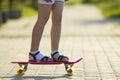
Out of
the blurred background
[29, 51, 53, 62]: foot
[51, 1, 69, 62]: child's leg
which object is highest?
[51, 1, 69, 62]: child's leg

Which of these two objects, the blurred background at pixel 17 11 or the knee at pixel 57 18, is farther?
the blurred background at pixel 17 11

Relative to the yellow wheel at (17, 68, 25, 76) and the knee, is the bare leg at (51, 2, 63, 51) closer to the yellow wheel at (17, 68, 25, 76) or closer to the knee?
the knee

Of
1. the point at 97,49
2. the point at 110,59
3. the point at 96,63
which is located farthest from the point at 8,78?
the point at 97,49

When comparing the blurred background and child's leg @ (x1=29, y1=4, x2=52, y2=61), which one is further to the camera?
the blurred background

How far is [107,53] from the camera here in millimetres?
10039

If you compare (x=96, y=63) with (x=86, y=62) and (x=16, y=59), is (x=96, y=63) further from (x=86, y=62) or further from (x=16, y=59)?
(x=16, y=59)

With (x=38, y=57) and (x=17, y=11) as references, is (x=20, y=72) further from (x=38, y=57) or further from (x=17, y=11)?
(x=17, y=11)

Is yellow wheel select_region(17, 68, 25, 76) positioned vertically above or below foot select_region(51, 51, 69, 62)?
below

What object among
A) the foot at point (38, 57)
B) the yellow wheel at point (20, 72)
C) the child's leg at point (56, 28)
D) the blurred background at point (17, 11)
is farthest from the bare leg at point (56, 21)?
the blurred background at point (17, 11)

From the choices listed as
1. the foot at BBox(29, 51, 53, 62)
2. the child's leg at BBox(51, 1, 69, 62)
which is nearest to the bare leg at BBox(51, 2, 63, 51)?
the child's leg at BBox(51, 1, 69, 62)

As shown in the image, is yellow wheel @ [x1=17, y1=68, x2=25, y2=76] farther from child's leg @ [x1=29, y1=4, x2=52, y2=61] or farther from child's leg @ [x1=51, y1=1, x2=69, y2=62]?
child's leg @ [x1=51, y1=1, x2=69, y2=62]

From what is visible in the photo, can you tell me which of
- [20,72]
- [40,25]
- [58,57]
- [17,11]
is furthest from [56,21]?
[17,11]

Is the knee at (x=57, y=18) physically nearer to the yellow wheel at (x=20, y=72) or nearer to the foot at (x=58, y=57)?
the foot at (x=58, y=57)

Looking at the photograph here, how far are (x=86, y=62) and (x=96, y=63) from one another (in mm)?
238
